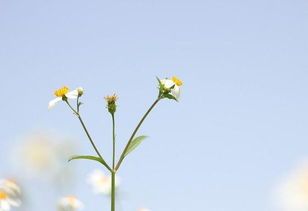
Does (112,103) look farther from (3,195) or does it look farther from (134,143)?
(3,195)

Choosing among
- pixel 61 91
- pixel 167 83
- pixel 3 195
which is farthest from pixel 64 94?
pixel 3 195

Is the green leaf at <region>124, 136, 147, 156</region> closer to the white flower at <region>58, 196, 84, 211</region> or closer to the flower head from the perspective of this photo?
the flower head

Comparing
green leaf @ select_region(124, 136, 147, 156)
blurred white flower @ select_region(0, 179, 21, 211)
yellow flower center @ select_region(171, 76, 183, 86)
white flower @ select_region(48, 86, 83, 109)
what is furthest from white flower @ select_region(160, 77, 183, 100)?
blurred white flower @ select_region(0, 179, 21, 211)

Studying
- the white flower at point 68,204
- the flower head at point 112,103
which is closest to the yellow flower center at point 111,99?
the flower head at point 112,103

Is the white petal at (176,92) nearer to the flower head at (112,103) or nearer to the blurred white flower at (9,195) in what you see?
the flower head at (112,103)

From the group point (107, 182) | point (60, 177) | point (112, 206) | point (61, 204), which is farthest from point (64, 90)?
point (107, 182)
